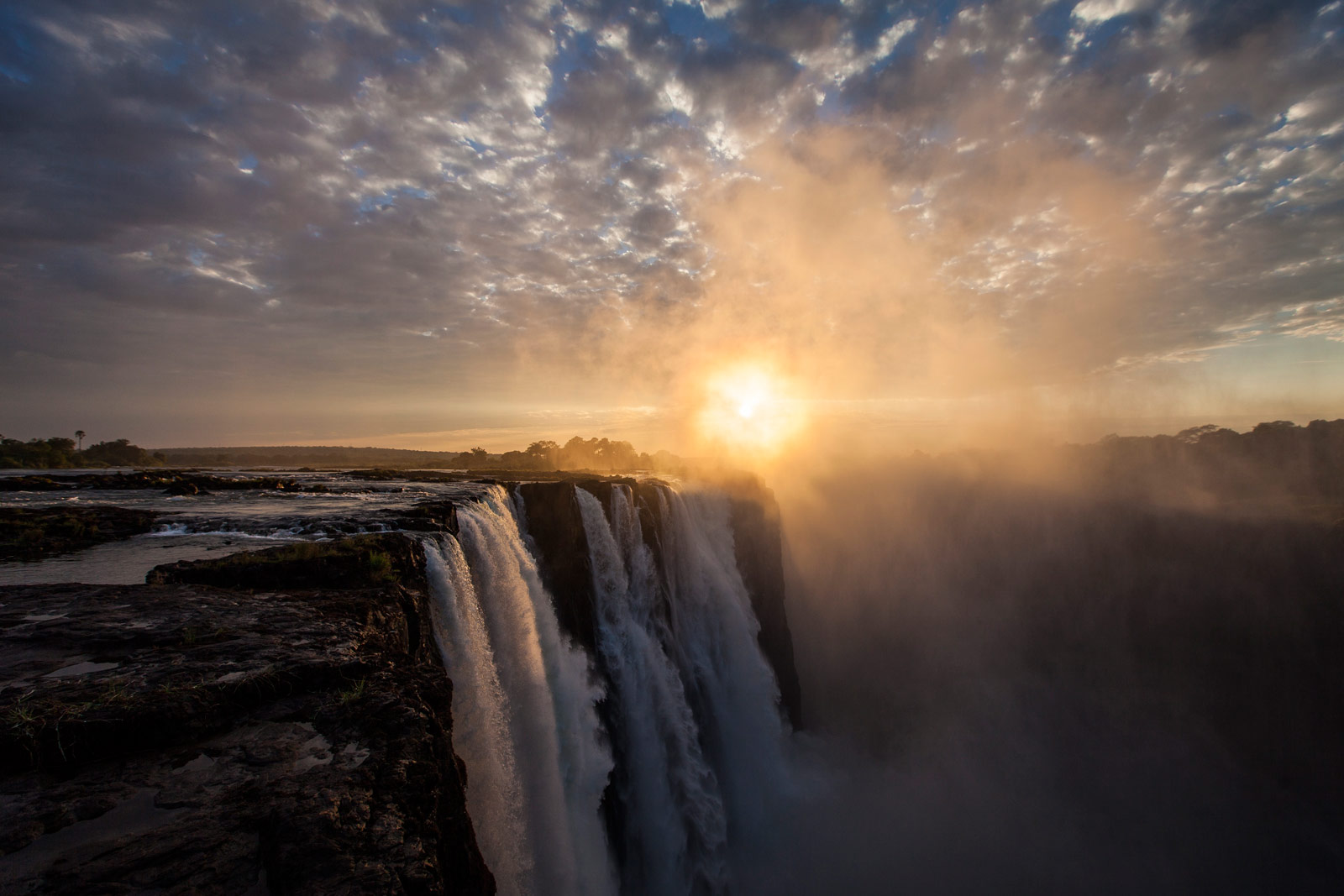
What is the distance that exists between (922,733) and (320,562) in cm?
2953

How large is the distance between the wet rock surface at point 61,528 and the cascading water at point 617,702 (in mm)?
6018

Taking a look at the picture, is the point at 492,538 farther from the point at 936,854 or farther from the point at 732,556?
the point at 936,854

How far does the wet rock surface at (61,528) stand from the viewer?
26.7 feet

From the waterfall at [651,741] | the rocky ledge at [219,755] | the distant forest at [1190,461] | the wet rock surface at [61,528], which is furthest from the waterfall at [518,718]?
the distant forest at [1190,461]

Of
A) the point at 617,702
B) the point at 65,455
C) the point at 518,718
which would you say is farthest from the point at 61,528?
the point at 65,455

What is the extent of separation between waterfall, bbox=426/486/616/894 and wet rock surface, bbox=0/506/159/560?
597 centimetres

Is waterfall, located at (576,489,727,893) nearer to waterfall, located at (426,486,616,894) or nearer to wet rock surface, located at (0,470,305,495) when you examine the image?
waterfall, located at (426,486,616,894)

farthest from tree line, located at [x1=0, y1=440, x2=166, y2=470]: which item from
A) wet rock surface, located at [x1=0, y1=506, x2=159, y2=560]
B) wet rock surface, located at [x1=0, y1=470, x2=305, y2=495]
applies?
wet rock surface, located at [x1=0, y1=506, x2=159, y2=560]

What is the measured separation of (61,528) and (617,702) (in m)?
11.8

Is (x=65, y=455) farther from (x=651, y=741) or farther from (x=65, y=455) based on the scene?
(x=651, y=741)

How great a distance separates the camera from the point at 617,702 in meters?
13.4

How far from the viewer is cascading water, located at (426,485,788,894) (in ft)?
25.7

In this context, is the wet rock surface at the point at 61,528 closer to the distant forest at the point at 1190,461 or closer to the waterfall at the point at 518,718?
the waterfall at the point at 518,718

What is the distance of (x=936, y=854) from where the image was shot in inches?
741
